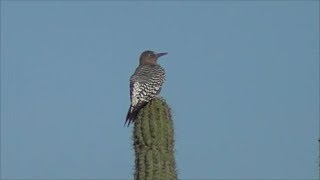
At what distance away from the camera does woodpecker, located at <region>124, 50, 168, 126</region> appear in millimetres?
9898

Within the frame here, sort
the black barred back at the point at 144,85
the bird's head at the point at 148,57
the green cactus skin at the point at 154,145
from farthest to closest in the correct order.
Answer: the bird's head at the point at 148,57, the black barred back at the point at 144,85, the green cactus skin at the point at 154,145

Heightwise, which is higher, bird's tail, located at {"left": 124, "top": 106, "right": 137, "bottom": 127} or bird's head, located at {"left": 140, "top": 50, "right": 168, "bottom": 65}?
bird's head, located at {"left": 140, "top": 50, "right": 168, "bottom": 65}

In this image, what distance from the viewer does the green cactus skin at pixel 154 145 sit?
8016 millimetres

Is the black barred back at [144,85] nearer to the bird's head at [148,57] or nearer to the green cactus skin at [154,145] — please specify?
the bird's head at [148,57]

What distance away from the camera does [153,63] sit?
12.0 metres

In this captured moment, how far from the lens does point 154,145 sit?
824 cm

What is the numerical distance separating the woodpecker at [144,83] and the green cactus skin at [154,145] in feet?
3.18

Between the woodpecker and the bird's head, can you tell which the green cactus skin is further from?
the bird's head

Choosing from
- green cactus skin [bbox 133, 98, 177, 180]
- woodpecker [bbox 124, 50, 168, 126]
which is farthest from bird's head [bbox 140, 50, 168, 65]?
green cactus skin [bbox 133, 98, 177, 180]

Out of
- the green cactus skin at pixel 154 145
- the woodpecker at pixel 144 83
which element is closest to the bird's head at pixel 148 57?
the woodpecker at pixel 144 83

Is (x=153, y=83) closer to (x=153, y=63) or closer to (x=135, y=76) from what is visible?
(x=135, y=76)

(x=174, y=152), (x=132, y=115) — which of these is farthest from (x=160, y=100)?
(x=174, y=152)

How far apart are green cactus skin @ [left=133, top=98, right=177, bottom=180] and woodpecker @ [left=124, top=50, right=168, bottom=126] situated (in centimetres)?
97

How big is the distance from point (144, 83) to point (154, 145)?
8.69 ft
